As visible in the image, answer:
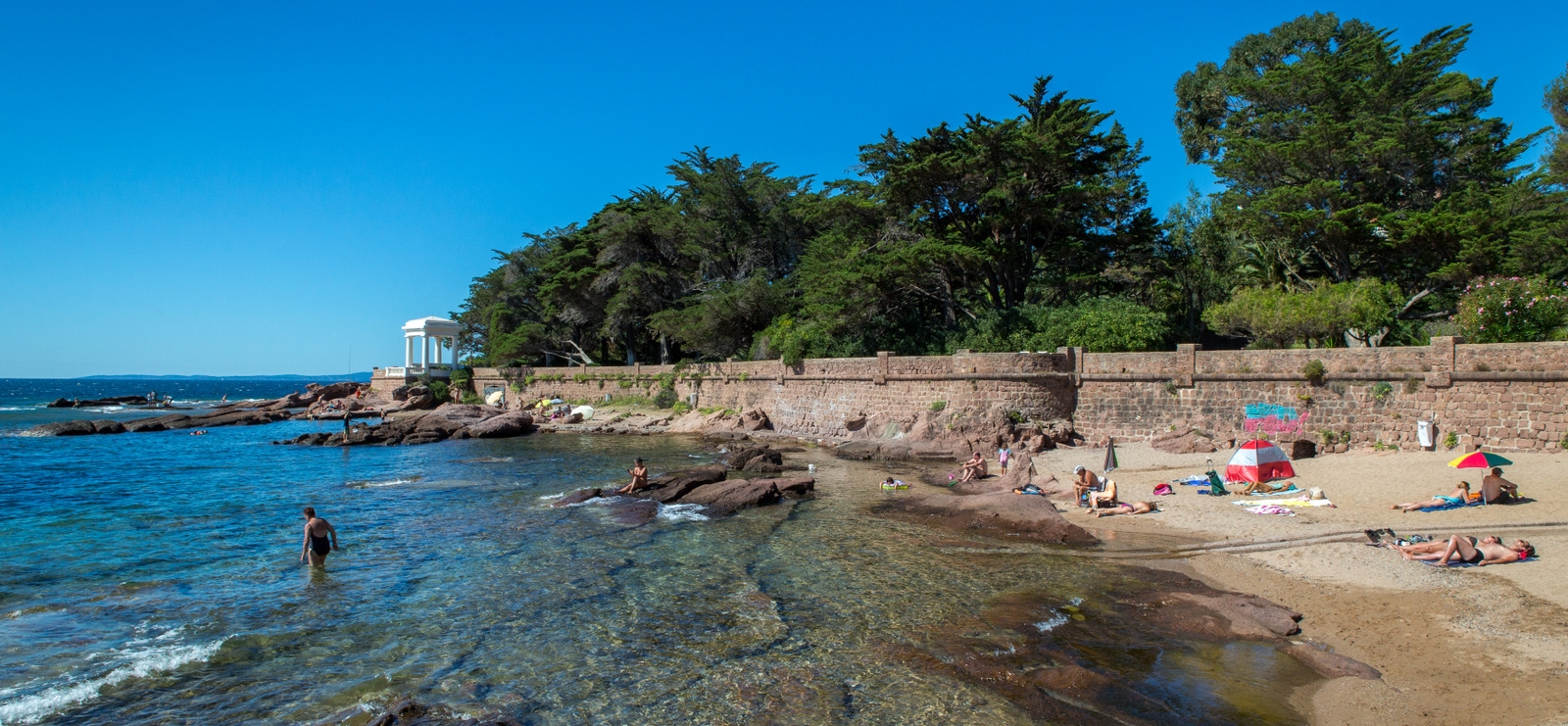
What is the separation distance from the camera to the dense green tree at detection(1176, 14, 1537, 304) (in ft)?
75.0

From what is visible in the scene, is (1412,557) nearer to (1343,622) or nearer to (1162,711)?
(1343,622)

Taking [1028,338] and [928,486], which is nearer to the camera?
[928,486]

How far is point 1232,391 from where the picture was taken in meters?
20.0

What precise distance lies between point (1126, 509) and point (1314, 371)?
7.82m

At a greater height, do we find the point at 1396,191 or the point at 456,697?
the point at 1396,191

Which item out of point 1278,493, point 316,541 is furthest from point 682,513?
point 1278,493

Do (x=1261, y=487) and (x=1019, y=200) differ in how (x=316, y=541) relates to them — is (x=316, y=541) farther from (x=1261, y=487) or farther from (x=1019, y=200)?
(x=1019, y=200)

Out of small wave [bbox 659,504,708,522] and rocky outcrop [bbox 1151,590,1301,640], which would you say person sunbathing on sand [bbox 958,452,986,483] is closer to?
small wave [bbox 659,504,708,522]

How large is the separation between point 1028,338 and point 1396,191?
12.4 meters

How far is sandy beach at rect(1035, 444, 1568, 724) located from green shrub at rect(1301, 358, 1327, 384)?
261 cm

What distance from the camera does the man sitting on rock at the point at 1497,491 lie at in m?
12.2

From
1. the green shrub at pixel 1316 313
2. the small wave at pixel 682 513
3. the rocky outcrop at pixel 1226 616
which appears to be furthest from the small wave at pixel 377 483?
the green shrub at pixel 1316 313

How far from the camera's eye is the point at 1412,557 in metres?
10.1

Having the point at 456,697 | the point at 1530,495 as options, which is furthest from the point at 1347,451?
the point at 456,697
